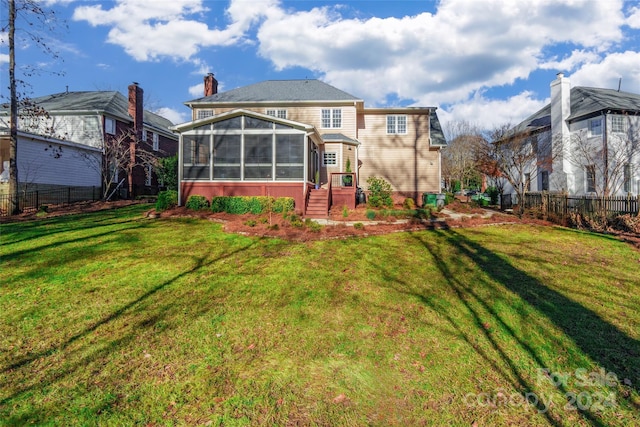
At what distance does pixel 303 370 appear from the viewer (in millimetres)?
3766

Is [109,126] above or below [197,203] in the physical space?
above

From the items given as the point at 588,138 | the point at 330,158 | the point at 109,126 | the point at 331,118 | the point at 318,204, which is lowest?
the point at 318,204

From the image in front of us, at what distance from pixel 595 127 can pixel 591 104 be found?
171 cm

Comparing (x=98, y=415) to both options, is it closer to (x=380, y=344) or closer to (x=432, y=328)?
(x=380, y=344)

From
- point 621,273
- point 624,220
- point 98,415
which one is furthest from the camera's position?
point 624,220

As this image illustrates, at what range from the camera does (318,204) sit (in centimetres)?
1458

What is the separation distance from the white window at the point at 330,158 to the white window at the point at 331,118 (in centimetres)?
212

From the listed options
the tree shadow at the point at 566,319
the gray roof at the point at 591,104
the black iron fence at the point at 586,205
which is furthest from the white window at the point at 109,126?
the gray roof at the point at 591,104

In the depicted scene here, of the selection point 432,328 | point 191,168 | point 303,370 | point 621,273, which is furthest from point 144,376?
point 191,168

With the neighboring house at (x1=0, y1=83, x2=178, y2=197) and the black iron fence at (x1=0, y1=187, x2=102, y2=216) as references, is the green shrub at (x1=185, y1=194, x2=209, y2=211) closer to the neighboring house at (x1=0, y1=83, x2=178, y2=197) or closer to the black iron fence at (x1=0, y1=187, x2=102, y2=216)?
the black iron fence at (x1=0, y1=187, x2=102, y2=216)

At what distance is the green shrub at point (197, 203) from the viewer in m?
14.4

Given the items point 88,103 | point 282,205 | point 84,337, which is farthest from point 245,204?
point 88,103

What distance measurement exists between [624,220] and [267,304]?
13504mm

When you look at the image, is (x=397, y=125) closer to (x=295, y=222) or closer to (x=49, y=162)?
(x=295, y=222)
